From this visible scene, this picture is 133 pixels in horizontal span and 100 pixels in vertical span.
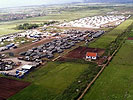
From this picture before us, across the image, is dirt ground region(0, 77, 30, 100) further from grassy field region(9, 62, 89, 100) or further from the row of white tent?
the row of white tent

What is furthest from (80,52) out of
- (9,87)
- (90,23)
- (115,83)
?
(90,23)

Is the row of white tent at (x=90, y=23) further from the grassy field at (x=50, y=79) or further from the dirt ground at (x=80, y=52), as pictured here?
the grassy field at (x=50, y=79)

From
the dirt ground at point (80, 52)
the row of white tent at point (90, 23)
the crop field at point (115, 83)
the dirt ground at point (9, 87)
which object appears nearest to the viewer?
the crop field at point (115, 83)

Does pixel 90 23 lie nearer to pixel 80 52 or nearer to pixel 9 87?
pixel 80 52

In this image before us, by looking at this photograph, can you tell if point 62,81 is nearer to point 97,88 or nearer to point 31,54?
point 97,88

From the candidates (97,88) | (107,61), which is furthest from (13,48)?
(97,88)

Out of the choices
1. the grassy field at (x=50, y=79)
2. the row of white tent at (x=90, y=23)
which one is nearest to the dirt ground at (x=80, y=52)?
the grassy field at (x=50, y=79)
